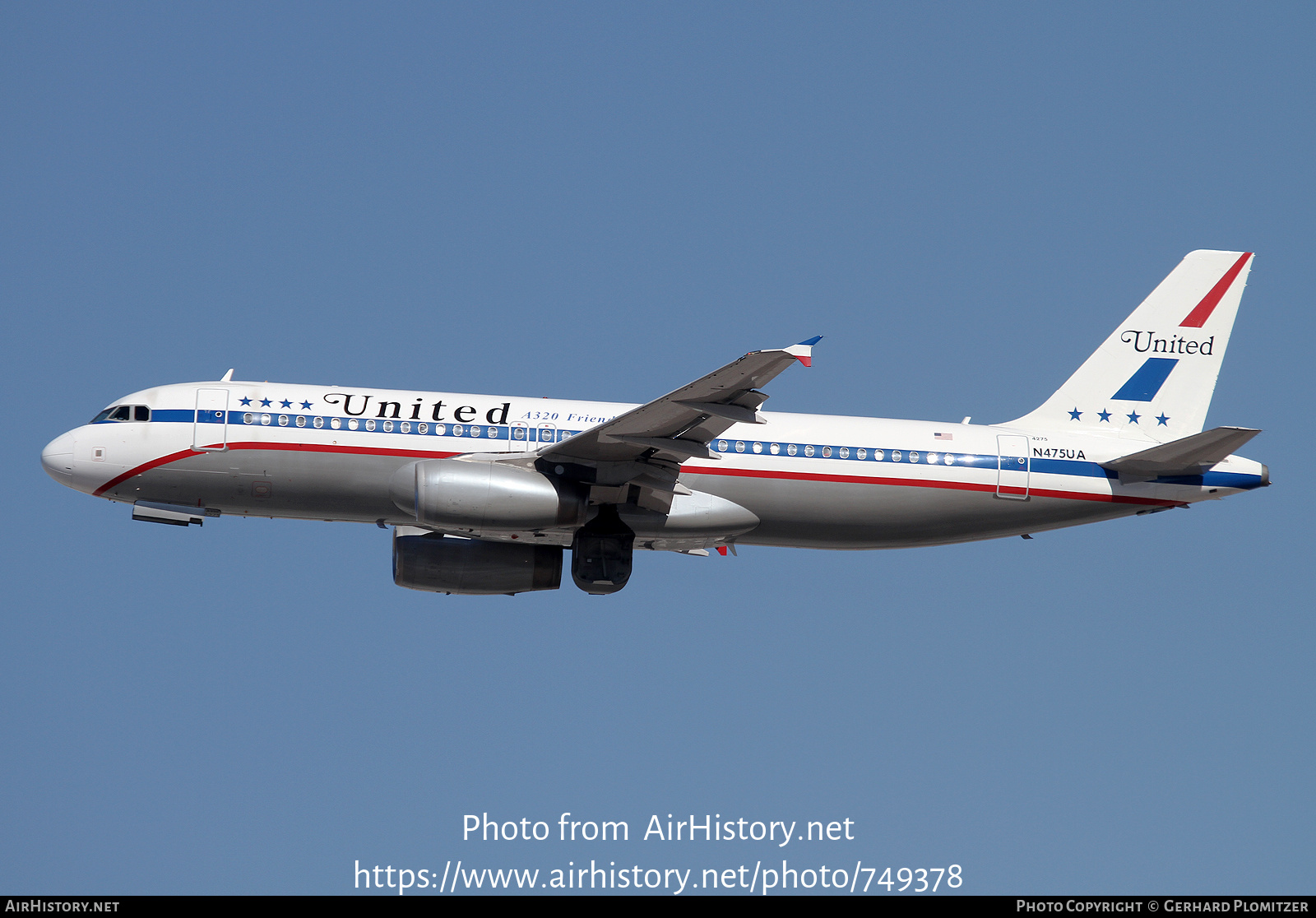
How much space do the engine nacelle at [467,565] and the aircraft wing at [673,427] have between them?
364cm

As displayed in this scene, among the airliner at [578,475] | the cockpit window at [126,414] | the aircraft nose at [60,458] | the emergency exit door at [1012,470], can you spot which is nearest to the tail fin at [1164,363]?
the airliner at [578,475]

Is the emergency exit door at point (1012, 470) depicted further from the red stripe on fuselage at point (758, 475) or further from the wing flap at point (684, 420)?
the wing flap at point (684, 420)

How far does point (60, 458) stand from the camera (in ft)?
105

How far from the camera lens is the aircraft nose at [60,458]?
1264 inches

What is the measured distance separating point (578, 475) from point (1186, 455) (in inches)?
544

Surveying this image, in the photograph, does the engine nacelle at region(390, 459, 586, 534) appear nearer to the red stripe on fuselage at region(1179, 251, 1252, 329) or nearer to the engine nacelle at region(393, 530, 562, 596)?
the engine nacelle at region(393, 530, 562, 596)

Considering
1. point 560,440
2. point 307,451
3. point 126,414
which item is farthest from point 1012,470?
point 126,414

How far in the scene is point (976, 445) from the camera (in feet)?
109

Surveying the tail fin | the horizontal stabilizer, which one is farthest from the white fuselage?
the tail fin

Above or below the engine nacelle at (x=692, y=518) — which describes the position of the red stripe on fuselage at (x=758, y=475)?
Answer: above

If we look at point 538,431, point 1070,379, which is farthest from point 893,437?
point 538,431

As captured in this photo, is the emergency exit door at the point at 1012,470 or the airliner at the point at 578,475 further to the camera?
the emergency exit door at the point at 1012,470

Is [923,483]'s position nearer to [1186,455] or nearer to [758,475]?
[758,475]

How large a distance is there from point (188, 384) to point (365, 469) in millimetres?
5072
